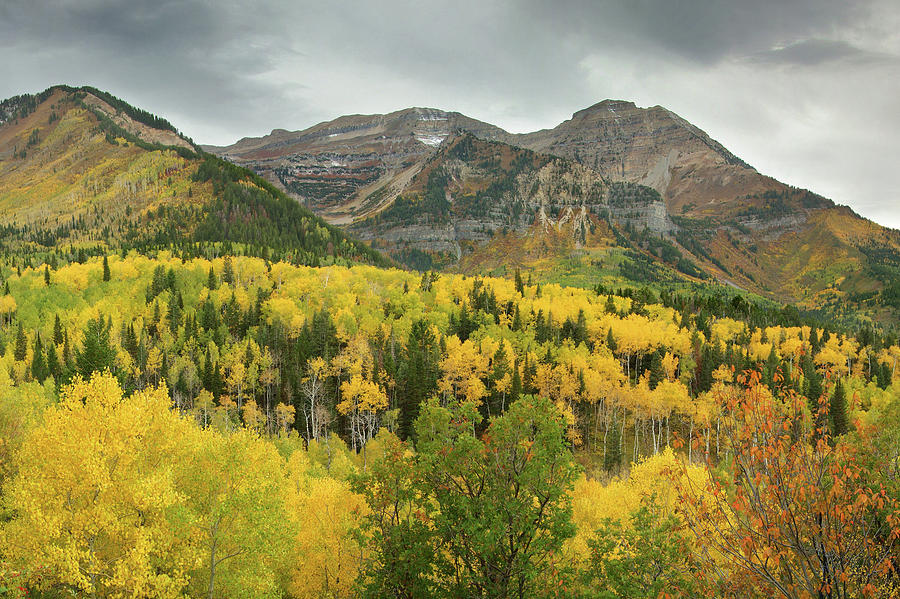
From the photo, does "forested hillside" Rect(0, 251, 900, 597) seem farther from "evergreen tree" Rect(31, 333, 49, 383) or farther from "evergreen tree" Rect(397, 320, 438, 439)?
"evergreen tree" Rect(31, 333, 49, 383)

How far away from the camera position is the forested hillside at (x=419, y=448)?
10.7 metres

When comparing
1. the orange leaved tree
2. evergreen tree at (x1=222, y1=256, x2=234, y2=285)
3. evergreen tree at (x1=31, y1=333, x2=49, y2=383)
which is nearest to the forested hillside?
the orange leaved tree

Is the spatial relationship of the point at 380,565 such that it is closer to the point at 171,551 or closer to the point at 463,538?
the point at 463,538

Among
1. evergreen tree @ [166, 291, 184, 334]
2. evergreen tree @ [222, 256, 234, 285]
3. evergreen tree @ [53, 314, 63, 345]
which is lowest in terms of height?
evergreen tree @ [53, 314, 63, 345]

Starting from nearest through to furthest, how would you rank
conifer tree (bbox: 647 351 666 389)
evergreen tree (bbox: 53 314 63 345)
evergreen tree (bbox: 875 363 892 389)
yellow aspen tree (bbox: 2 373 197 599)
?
1. yellow aspen tree (bbox: 2 373 197 599)
2. conifer tree (bbox: 647 351 666 389)
3. evergreen tree (bbox: 53 314 63 345)
4. evergreen tree (bbox: 875 363 892 389)

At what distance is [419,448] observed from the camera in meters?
20.8

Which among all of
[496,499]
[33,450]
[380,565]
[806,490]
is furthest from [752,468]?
[33,450]

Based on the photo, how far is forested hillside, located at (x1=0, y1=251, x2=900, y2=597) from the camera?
421 inches

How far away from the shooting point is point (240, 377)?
87812 millimetres

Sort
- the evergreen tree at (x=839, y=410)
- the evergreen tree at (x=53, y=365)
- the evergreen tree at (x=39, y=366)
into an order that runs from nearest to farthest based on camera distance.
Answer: the evergreen tree at (x=839, y=410), the evergreen tree at (x=39, y=366), the evergreen tree at (x=53, y=365)

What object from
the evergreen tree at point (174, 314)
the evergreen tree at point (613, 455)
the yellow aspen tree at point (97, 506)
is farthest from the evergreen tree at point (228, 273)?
the yellow aspen tree at point (97, 506)

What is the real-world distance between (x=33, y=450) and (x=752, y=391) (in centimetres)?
3063

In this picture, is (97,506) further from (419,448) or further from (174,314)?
(174,314)

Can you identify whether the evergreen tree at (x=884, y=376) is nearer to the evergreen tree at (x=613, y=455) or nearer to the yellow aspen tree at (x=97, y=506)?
the evergreen tree at (x=613, y=455)
